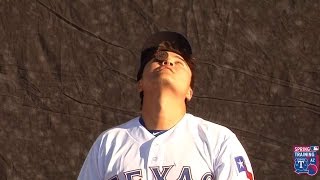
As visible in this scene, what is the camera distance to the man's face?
2.18m

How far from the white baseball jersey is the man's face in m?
0.14

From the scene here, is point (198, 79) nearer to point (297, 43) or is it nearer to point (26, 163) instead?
point (297, 43)

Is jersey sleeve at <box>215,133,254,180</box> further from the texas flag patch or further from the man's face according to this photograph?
the man's face

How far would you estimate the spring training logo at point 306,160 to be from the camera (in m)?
3.57

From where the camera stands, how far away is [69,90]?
12.4 feet

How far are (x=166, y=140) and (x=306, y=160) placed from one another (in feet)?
5.52

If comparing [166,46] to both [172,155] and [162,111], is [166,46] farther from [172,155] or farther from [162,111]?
[172,155]

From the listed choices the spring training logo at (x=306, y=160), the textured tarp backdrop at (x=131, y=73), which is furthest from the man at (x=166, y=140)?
the spring training logo at (x=306, y=160)

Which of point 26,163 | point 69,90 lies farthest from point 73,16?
point 26,163

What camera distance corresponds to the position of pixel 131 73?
3.75 metres

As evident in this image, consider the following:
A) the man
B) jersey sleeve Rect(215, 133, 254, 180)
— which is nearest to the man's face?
the man

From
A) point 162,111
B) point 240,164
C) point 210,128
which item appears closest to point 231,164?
point 240,164

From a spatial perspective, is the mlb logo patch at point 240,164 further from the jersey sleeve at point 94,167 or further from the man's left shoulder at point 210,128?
the jersey sleeve at point 94,167

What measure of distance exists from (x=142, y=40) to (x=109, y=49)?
23 centimetres
